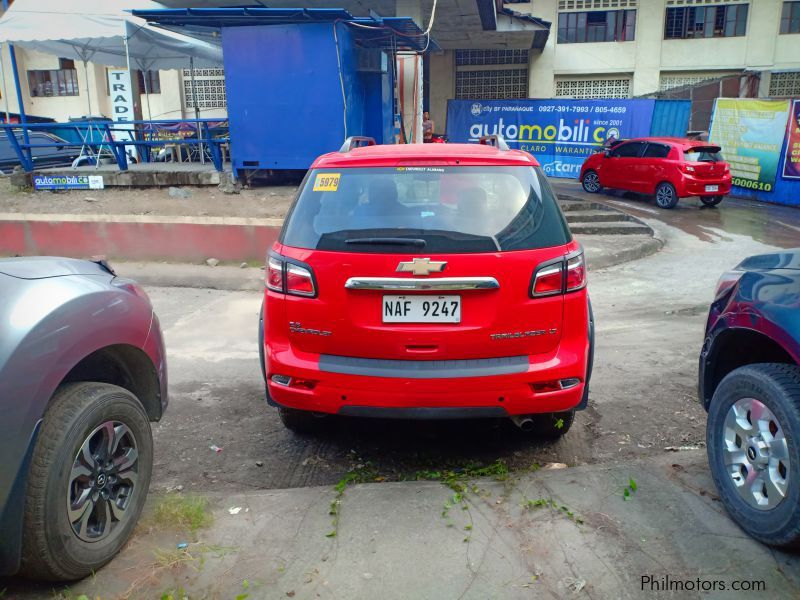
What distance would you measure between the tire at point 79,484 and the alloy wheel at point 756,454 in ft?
8.37

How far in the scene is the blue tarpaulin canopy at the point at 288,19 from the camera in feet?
30.3

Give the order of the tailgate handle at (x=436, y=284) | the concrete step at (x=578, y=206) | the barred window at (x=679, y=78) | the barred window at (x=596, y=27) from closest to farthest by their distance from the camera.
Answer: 1. the tailgate handle at (x=436, y=284)
2. the concrete step at (x=578, y=206)
3. the barred window at (x=596, y=27)
4. the barred window at (x=679, y=78)

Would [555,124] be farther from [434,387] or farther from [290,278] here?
[434,387]

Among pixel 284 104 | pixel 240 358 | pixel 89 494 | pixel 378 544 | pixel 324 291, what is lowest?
pixel 240 358

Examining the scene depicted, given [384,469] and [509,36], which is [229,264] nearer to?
[384,469]

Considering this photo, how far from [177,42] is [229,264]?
26.8ft

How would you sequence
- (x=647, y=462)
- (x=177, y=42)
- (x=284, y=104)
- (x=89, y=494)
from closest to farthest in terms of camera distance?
(x=89, y=494) → (x=647, y=462) → (x=284, y=104) → (x=177, y=42)

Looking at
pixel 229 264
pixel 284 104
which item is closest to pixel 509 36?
pixel 284 104

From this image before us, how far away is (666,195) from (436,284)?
529 inches

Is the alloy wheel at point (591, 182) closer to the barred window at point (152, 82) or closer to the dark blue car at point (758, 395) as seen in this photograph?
the dark blue car at point (758, 395)

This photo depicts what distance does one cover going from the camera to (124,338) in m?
2.84

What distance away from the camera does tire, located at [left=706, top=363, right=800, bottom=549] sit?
248 cm

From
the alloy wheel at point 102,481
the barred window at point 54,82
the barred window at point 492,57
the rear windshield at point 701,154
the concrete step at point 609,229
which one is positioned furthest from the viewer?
the barred window at point 54,82

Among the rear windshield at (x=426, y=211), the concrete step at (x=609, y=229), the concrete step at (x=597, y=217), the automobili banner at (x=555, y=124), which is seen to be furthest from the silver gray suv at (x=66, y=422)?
the automobili banner at (x=555, y=124)
